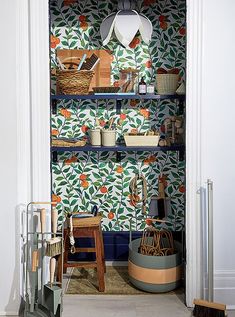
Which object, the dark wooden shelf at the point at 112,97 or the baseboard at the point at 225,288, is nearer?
the baseboard at the point at 225,288

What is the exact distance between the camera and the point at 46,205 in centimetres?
375

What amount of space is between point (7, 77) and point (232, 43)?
1.51 meters

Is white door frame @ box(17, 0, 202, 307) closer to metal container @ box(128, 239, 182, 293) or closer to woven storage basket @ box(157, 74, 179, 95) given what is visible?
metal container @ box(128, 239, 182, 293)

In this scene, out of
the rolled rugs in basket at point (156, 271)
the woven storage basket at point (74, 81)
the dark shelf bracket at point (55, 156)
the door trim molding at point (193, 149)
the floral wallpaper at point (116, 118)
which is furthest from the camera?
the dark shelf bracket at point (55, 156)

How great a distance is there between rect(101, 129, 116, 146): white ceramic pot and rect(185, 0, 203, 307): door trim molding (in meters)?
0.87

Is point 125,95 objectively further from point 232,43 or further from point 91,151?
point 232,43

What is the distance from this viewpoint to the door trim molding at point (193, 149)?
3.57 metres

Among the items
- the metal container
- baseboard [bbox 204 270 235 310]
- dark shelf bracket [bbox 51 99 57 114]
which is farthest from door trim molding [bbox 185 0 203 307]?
dark shelf bracket [bbox 51 99 57 114]

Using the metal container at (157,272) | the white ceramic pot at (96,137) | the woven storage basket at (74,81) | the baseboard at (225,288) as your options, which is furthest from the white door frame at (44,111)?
the white ceramic pot at (96,137)

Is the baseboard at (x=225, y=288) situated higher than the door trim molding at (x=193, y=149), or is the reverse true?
the door trim molding at (x=193, y=149)

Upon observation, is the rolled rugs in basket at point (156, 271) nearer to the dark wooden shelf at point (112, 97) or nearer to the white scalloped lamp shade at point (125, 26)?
the dark wooden shelf at point (112, 97)

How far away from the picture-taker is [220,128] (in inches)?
144

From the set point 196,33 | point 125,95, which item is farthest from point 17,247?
point 196,33

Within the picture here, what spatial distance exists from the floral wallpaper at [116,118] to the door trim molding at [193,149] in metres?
0.93
